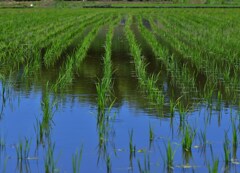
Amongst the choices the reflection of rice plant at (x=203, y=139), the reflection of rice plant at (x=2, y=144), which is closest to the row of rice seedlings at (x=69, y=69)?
the reflection of rice plant at (x=2, y=144)

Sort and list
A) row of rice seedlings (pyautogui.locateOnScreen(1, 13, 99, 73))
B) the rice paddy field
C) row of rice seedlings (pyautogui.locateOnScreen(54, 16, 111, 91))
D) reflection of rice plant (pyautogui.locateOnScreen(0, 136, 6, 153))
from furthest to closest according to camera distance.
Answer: row of rice seedlings (pyautogui.locateOnScreen(1, 13, 99, 73)) < row of rice seedlings (pyautogui.locateOnScreen(54, 16, 111, 91)) < reflection of rice plant (pyautogui.locateOnScreen(0, 136, 6, 153)) < the rice paddy field

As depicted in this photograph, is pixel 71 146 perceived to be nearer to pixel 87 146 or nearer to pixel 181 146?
pixel 87 146

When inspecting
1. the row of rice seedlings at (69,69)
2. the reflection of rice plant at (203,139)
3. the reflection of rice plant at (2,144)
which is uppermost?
the row of rice seedlings at (69,69)

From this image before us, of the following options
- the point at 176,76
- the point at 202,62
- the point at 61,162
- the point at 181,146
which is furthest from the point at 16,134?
the point at 202,62

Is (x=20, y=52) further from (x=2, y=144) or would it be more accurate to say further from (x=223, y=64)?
(x=2, y=144)

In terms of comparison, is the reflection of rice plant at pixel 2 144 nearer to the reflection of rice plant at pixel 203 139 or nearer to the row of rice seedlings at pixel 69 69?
the reflection of rice plant at pixel 203 139

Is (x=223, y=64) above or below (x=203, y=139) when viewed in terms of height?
above

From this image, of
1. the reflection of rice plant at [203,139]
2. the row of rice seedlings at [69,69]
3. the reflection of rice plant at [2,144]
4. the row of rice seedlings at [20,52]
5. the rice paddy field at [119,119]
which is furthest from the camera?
the row of rice seedlings at [20,52]

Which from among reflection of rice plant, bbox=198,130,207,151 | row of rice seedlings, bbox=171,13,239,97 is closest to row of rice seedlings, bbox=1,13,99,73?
row of rice seedlings, bbox=171,13,239,97

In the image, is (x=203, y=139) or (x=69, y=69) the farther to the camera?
(x=69, y=69)

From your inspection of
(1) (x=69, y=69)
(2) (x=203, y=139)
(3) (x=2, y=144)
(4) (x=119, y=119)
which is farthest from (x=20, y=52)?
(2) (x=203, y=139)

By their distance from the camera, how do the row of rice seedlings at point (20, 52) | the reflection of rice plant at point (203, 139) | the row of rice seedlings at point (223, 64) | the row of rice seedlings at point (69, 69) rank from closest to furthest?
the reflection of rice plant at point (203, 139) < the row of rice seedlings at point (69, 69) < the row of rice seedlings at point (223, 64) < the row of rice seedlings at point (20, 52)

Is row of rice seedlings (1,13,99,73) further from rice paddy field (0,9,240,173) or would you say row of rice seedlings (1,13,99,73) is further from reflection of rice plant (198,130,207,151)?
reflection of rice plant (198,130,207,151)

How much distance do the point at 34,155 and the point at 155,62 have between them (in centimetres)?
735
